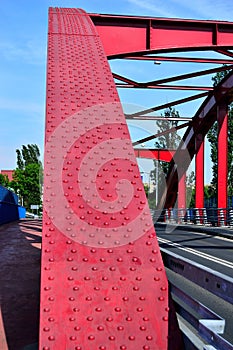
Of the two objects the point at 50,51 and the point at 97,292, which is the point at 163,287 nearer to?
the point at 97,292

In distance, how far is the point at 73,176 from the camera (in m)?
4.38

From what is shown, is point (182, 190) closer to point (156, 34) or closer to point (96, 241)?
point (156, 34)

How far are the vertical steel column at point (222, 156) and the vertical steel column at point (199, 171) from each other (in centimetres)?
593

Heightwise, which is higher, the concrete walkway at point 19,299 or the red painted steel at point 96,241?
the red painted steel at point 96,241

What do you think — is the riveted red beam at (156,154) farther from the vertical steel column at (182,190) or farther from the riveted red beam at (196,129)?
the vertical steel column at (182,190)

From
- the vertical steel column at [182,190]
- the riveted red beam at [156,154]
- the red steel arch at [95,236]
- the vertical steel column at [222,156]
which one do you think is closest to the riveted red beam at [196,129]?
the vertical steel column at [182,190]

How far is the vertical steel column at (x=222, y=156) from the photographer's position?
24422 millimetres

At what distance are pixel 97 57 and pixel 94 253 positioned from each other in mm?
4103

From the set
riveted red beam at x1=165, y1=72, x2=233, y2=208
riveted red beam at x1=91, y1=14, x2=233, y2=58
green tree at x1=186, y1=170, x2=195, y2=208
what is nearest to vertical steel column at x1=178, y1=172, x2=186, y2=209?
riveted red beam at x1=165, y1=72, x2=233, y2=208

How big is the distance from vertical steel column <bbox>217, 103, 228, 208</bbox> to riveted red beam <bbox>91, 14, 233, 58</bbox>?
9901 mm

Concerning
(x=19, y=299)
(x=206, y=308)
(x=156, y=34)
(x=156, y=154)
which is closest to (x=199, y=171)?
(x=156, y=154)

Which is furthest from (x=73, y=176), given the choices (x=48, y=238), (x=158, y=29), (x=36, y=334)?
(x=158, y=29)

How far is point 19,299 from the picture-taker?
601cm

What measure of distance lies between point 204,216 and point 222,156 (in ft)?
17.9
